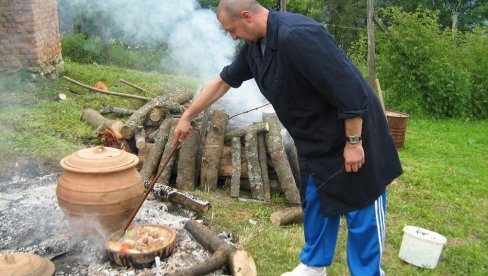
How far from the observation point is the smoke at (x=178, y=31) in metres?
9.43

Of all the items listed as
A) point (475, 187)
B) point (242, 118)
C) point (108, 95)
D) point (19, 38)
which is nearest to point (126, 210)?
point (242, 118)

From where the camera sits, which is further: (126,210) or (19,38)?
(19,38)

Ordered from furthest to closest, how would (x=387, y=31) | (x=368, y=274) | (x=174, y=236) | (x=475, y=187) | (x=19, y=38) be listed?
(x=387, y=31) → (x=19, y=38) → (x=475, y=187) → (x=174, y=236) → (x=368, y=274)

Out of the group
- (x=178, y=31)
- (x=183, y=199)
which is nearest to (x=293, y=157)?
(x=183, y=199)

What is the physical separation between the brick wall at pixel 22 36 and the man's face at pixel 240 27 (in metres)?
8.27

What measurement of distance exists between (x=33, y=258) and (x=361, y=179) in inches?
92.6

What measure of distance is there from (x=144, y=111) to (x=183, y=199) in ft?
8.63

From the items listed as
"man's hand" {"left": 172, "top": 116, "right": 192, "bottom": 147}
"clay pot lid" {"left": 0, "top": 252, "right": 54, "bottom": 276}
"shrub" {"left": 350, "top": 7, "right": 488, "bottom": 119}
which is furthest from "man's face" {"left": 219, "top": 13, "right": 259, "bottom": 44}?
"shrub" {"left": 350, "top": 7, "right": 488, "bottom": 119}

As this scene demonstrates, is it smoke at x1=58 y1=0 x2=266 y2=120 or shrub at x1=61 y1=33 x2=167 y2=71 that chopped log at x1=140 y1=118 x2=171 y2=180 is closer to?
smoke at x1=58 y1=0 x2=266 y2=120

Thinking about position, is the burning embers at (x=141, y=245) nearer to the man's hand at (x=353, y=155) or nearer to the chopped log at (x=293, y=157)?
the man's hand at (x=353, y=155)

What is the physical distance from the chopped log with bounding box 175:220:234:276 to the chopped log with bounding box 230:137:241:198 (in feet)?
4.36

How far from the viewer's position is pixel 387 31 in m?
10.6

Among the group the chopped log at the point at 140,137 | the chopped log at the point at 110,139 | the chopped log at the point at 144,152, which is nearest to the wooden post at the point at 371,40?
the chopped log at the point at 140,137

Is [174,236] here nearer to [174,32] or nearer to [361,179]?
[361,179]
